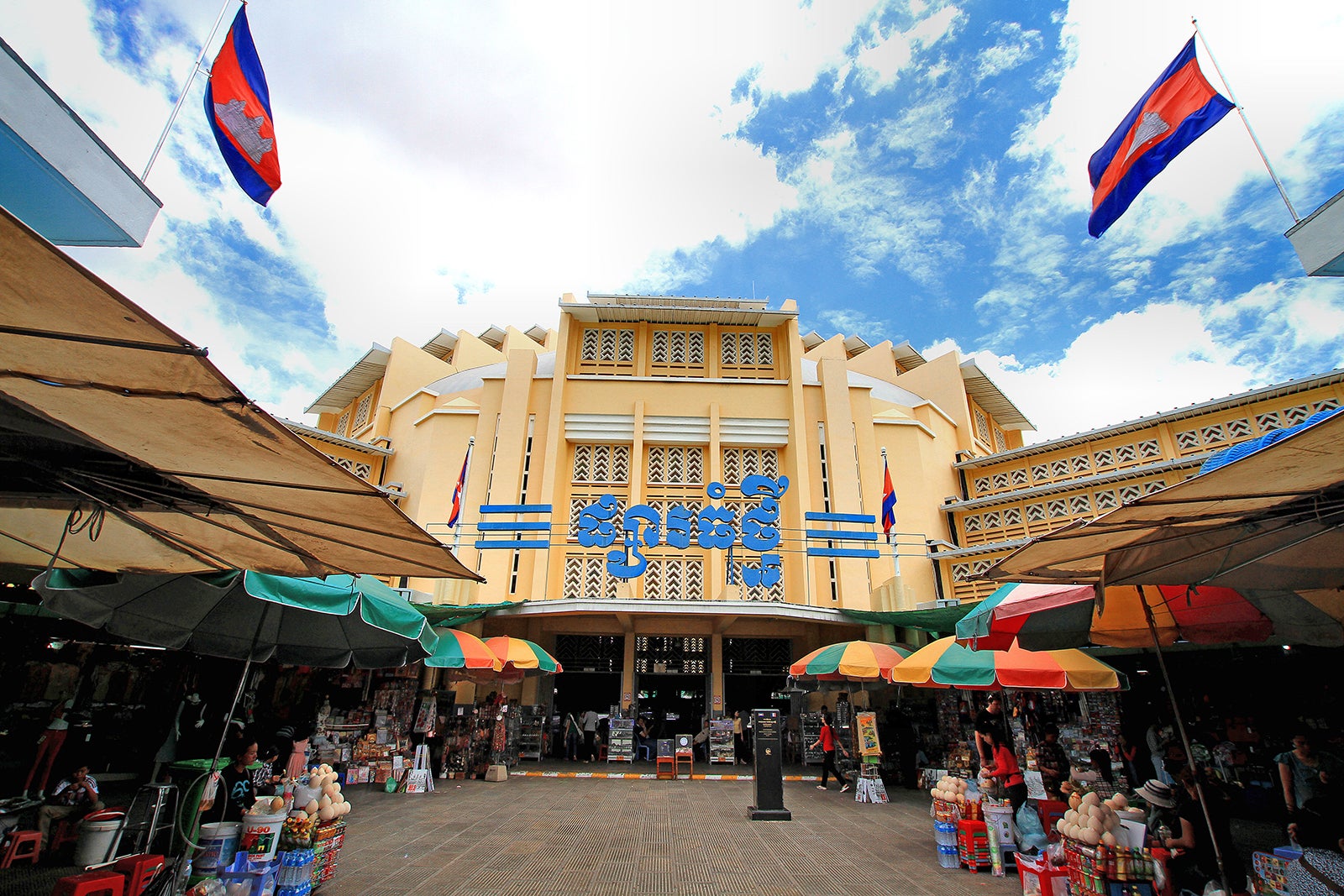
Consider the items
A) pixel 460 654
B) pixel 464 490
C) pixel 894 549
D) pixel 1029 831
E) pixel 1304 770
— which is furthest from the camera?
pixel 464 490

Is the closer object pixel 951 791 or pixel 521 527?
pixel 951 791

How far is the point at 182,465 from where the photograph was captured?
327cm

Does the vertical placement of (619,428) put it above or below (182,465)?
above

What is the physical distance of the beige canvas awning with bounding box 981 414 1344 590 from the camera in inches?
118

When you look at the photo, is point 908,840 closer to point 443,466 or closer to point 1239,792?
point 1239,792

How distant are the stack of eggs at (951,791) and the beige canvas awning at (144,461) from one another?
5510mm

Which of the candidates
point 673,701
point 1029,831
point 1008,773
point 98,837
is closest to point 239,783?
point 98,837

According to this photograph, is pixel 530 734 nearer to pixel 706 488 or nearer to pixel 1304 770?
pixel 706 488

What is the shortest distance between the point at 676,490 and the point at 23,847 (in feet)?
45.2

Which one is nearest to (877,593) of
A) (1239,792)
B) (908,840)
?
(1239,792)

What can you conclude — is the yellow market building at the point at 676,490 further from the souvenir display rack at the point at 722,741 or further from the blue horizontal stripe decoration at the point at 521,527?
the souvenir display rack at the point at 722,741

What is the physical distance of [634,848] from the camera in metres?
6.93

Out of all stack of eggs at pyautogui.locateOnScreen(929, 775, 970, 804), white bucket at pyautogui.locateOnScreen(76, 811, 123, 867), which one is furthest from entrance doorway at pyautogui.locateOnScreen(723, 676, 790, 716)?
white bucket at pyautogui.locateOnScreen(76, 811, 123, 867)

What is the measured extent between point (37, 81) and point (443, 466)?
42.2 ft
